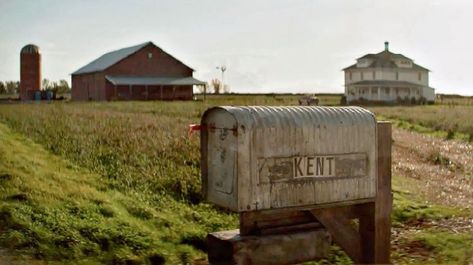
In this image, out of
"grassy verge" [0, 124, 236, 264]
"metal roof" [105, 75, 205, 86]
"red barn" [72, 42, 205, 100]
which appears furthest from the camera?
"red barn" [72, 42, 205, 100]

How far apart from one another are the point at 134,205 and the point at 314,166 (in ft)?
16.6

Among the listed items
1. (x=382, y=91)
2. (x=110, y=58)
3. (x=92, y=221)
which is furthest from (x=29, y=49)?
(x=92, y=221)

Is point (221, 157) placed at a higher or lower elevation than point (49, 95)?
lower

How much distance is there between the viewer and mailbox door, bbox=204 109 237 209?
6160mm

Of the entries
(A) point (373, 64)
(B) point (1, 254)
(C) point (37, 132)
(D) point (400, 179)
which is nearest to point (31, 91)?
(A) point (373, 64)

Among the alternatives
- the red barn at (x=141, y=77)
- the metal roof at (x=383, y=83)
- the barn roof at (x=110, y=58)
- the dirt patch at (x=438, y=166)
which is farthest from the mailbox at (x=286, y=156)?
the metal roof at (x=383, y=83)

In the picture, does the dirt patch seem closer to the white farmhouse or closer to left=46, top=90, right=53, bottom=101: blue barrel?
the white farmhouse

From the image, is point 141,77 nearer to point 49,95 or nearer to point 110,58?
point 110,58

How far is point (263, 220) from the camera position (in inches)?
253

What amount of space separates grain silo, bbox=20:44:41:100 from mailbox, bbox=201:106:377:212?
60851mm

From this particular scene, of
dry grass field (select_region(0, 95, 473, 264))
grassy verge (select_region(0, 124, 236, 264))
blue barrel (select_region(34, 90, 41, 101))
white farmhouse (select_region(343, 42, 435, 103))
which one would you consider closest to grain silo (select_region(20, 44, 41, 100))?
blue barrel (select_region(34, 90, 41, 101))

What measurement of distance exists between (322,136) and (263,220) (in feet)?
3.65

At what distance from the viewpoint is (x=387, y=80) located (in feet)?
228

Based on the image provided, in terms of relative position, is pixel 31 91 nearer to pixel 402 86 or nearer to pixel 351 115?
pixel 402 86
